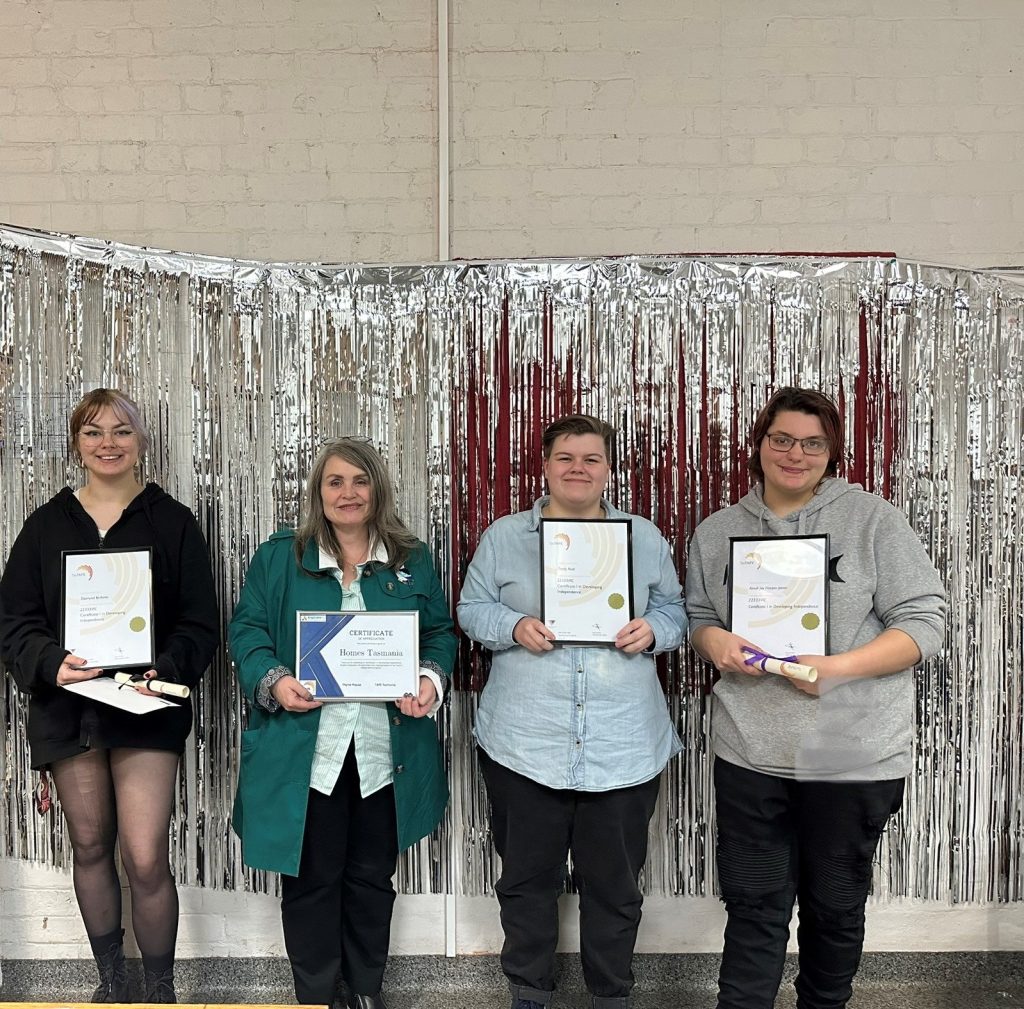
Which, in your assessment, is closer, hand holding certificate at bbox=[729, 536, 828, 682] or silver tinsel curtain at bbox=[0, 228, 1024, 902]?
hand holding certificate at bbox=[729, 536, 828, 682]

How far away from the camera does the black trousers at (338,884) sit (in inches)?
71.2

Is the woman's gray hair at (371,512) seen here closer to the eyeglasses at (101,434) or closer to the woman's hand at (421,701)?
the woman's hand at (421,701)

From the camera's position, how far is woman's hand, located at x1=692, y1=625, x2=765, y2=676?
5.58 ft

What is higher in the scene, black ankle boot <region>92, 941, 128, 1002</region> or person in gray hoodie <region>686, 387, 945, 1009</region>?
person in gray hoodie <region>686, 387, 945, 1009</region>

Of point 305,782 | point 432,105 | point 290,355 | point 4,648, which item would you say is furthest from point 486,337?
point 4,648

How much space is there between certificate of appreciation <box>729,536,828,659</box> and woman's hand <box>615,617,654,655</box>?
18 cm

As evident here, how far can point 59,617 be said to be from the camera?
183cm

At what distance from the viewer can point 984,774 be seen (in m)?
2.14

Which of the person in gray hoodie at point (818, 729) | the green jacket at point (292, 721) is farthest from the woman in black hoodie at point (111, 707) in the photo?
the person in gray hoodie at point (818, 729)

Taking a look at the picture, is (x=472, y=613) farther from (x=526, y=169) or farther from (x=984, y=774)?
(x=984, y=774)

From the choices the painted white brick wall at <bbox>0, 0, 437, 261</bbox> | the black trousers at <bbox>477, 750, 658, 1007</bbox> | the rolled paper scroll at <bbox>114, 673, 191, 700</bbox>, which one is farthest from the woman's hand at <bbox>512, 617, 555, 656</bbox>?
the painted white brick wall at <bbox>0, 0, 437, 261</bbox>

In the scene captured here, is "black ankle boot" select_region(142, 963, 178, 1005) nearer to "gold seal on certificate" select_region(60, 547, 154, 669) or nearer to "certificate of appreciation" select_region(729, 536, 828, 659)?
"gold seal on certificate" select_region(60, 547, 154, 669)

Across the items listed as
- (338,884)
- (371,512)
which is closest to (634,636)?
(371,512)

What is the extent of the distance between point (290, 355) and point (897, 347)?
57.8 inches
